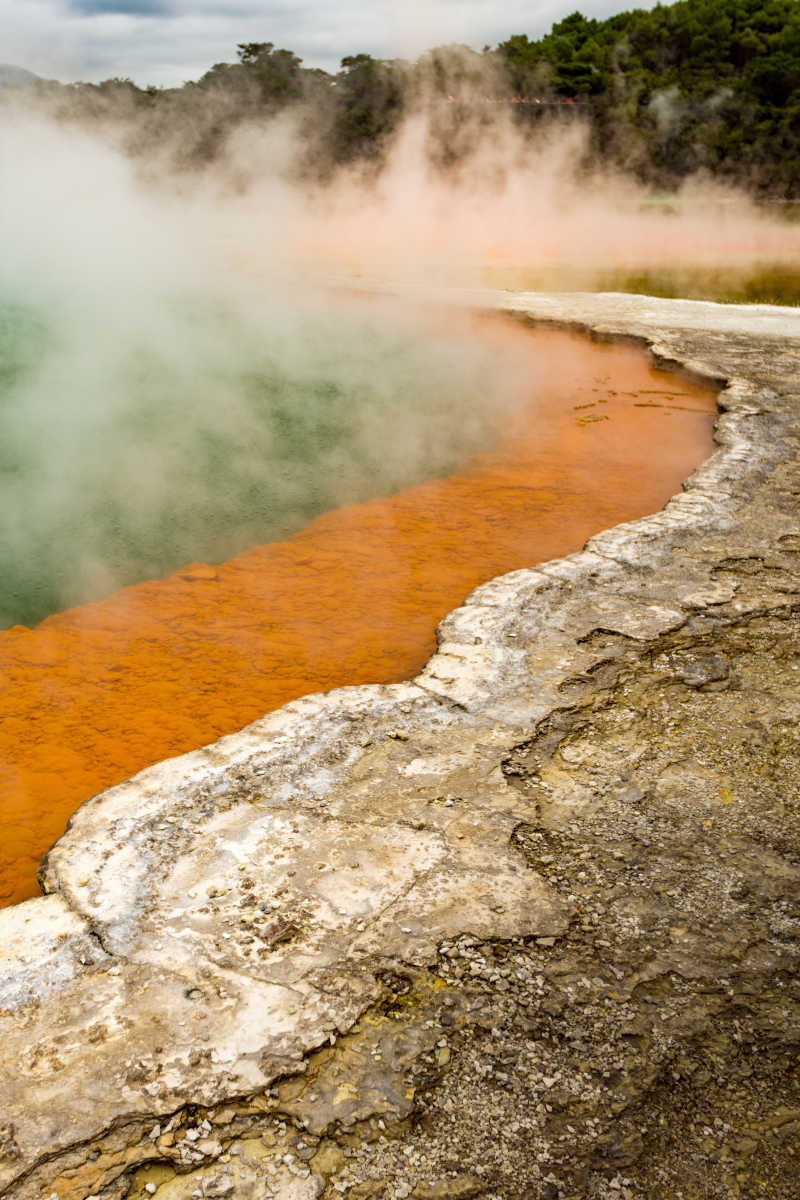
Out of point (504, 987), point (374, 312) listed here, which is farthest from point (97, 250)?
point (504, 987)

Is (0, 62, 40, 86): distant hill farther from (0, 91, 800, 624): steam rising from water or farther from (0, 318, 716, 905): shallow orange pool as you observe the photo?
(0, 318, 716, 905): shallow orange pool

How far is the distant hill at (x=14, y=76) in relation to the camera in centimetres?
1772

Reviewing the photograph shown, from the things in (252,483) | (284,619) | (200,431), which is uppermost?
(200,431)

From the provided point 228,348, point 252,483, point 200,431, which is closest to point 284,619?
point 252,483

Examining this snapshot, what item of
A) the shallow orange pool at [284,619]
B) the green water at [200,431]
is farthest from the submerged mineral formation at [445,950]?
the green water at [200,431]

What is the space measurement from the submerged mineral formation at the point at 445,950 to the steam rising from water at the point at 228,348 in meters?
1.59

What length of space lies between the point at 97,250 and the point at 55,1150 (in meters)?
12.2

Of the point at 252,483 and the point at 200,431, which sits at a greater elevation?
A: the point at 200,431

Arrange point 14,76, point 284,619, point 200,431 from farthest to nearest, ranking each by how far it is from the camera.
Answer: point 14,76
point 200,431
point 284,619

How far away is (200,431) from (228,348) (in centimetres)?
192

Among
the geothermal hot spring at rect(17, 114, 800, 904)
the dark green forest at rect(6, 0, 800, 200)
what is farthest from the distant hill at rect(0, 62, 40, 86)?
the geothermal hot spring at rect(17, 114, 800, 904)

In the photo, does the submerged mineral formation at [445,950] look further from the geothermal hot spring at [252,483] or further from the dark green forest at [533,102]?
the dark green forest at [533,102]

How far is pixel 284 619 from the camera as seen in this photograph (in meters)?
2.98

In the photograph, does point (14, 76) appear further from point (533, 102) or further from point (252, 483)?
point (252, 483)
